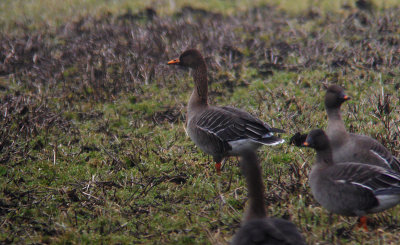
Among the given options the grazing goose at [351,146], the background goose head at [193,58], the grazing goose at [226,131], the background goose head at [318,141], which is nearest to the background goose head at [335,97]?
the grazing goose at [351,146]

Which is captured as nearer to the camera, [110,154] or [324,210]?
[324,210]

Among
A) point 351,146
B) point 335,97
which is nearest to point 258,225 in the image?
point 351,146

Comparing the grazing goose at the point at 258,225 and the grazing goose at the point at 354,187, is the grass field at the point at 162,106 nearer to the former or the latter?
the grazing goose at the point at 354,187

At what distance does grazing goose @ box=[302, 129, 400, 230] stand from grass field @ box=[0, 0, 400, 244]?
0.78ft

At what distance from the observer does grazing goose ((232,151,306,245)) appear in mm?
3853

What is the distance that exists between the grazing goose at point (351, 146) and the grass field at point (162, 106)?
0.53m

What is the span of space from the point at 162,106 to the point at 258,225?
523cm

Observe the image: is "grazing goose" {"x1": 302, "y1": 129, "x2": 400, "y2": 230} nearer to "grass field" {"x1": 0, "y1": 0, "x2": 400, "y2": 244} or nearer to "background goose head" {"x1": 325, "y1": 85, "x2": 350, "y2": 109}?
"grass field" {"x1": 0, "y1": 0, "x2": 400, "y2": 244}

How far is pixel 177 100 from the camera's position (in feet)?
30.0

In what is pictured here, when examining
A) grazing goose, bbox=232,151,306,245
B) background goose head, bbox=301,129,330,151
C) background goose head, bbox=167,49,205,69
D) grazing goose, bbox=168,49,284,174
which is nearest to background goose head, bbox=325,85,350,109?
grazing goose, bbox=168,49,284,174

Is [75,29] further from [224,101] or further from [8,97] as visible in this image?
[224,101]

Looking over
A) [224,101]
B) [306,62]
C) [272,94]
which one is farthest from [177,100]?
[306,62]

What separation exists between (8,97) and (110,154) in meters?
3.00

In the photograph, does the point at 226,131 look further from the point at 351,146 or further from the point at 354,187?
the point at 354,187
